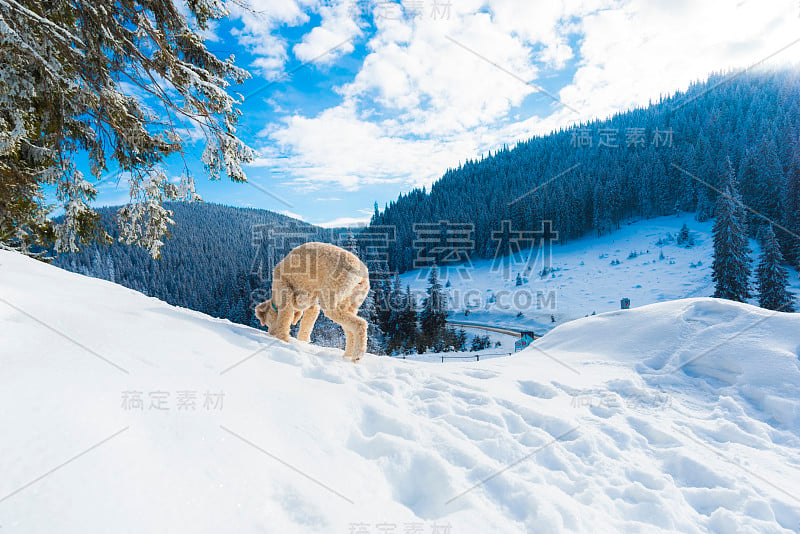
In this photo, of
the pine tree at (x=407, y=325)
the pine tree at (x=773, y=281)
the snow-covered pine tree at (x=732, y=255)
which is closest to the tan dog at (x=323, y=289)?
the pine tree at (x=407, y=325)

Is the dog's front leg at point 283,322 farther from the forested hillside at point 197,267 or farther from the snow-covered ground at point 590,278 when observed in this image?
the forested hillside at point 197,267

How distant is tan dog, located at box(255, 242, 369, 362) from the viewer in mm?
4652

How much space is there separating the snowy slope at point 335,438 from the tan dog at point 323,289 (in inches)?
21.3

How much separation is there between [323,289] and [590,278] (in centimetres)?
5790

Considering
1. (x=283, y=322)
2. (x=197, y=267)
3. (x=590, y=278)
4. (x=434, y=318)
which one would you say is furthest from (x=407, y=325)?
(x=197, y=267)

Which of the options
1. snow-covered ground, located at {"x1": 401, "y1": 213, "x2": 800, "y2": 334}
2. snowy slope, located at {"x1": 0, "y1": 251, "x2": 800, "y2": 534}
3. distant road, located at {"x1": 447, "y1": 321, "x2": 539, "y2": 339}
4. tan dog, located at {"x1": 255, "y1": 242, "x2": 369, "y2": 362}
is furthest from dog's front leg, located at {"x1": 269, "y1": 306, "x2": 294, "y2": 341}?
snow-covered ground, located at {"x1": 401, "y1": 213, "x2": 800, "y2": 334}

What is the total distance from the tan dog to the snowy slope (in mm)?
542

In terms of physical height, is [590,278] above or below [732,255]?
below

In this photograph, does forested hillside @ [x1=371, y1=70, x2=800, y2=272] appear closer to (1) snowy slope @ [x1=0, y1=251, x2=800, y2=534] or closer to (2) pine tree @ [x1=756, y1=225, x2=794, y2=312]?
(2) pine tree @ [x1=756, y1=225, x2=794, y2=312]

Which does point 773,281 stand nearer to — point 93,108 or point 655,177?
point 93,108

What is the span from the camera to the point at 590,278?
52.9m

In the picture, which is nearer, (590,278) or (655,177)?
(590,278)

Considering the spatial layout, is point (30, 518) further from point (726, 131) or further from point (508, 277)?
point (726, 131)

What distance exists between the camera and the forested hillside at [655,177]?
170 feet
